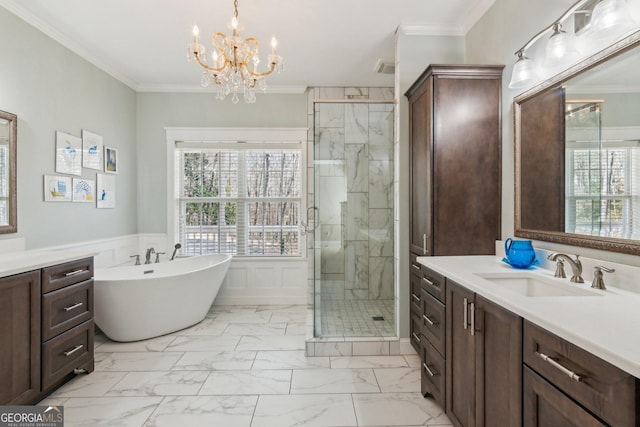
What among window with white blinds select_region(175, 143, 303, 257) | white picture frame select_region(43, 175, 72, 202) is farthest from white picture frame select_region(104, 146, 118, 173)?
window with white blinds select_region(175, 143, 303, 257)

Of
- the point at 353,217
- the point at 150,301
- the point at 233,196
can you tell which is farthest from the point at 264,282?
the point at 353,217

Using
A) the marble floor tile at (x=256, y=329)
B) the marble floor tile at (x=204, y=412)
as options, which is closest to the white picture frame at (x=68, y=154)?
the marble floor tile at (x=256, y=329)

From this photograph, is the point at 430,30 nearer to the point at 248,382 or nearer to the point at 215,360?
the point at 248,382

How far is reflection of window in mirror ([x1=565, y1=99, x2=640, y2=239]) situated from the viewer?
135cm

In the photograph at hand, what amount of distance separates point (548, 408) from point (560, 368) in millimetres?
169

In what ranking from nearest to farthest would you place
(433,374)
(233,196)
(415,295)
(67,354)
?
1. (433,374)
2. (67,354)
3. (415,295)
4. (233,196)

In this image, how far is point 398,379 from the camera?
7.73ft

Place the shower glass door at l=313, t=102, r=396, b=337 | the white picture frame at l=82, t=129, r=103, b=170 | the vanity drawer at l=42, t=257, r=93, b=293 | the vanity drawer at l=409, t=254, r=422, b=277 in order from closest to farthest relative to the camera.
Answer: the vanity drawer at l=42, t=257, r=93, b=293 → the vanity drawer at l=409, t=254, r=422, b=277 → the shower glass door at l=313, t=102, r=396, b=337 → the white picture frame at l=82, t=129, r=103, b=170

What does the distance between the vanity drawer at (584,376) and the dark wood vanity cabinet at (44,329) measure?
97.8 inches

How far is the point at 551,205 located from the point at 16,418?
10.4 feet

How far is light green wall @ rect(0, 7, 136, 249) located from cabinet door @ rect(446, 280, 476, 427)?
10.2ft

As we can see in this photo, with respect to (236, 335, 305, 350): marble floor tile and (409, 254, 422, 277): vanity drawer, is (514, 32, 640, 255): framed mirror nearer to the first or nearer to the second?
(409, 254, 422, 277): vanity drawer

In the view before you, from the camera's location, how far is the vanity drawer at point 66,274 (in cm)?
200

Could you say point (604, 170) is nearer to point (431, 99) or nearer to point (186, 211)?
point (431, 99)
